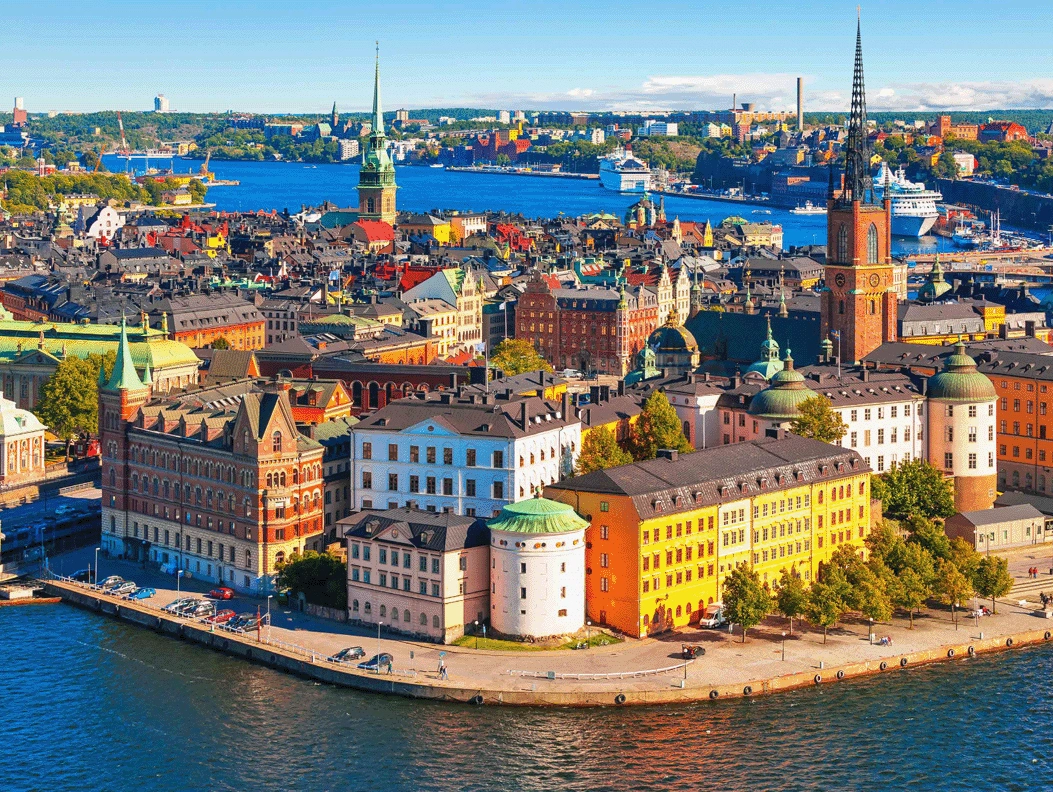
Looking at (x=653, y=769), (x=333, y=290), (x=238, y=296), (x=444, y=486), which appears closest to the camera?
(x=653, y=769)

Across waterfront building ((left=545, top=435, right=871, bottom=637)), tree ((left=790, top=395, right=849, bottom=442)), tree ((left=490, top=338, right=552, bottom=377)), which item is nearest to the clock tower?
tree ((left=490, top=338, right=552, bottom=377))

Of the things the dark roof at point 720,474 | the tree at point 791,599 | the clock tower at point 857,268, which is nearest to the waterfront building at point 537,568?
the dark roof at point 720,474

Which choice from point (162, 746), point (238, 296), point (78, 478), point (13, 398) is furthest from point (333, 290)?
point (162, 746)

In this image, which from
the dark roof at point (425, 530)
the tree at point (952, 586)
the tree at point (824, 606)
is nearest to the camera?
the dark roof at point (425, 530)

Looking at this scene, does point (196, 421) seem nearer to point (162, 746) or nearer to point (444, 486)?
point (444, 486)

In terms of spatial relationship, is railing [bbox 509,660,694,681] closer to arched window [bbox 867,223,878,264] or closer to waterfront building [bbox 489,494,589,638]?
waterfront building [bbox 489,494,589,638]

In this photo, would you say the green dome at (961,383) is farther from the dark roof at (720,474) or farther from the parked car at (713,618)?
the parked car at (713,618)

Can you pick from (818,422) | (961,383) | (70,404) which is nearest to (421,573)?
(818,422)
